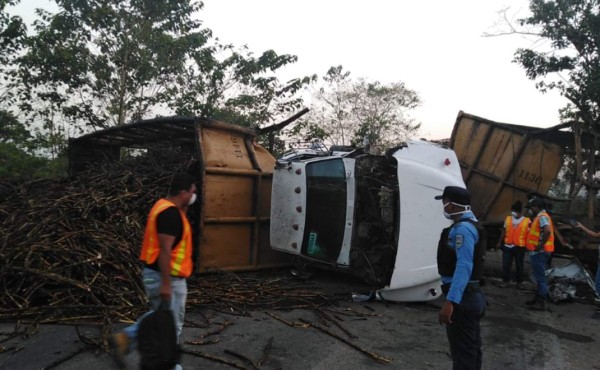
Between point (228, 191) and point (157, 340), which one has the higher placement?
point (228, 191)

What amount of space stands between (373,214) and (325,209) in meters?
0.64

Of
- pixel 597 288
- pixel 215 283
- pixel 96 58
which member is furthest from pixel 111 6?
pixel 597 288

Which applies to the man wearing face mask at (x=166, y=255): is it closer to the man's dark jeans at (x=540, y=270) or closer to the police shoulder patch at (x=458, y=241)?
the police shoulder patch at (x=458, y=241)

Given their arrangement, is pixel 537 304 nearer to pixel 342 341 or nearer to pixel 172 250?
pixel 342 341

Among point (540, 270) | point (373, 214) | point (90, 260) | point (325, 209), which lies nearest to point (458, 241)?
point (373, 214)

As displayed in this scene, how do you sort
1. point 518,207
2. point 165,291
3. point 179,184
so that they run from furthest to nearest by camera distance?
point 518,207, point 179,184, point 165,291

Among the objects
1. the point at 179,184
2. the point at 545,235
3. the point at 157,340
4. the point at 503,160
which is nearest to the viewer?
the point at 157,340

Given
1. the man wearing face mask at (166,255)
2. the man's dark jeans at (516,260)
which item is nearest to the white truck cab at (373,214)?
the man's dark jeans at (516,260)

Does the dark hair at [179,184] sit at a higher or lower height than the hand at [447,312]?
higher

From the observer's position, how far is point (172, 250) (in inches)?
121

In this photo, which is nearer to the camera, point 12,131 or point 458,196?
point 458,196

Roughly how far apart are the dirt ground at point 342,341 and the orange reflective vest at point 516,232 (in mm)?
1543

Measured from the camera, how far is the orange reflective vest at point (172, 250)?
120 inches

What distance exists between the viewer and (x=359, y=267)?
5719 mm
